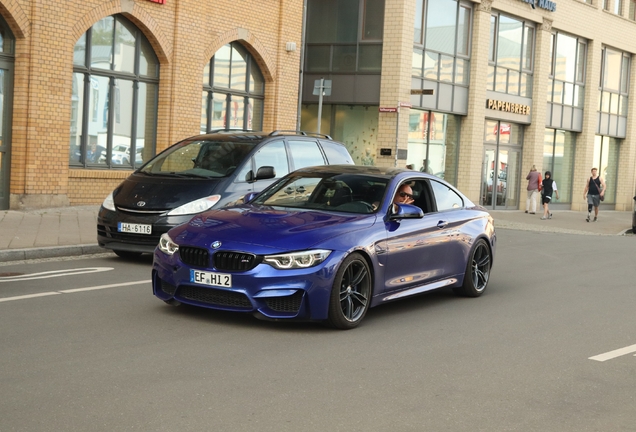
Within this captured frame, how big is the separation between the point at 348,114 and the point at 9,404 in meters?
25.9

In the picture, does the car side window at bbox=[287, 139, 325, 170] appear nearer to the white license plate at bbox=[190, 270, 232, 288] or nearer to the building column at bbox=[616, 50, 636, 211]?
the white license plate at bbox=[190, 270, 232, 288]

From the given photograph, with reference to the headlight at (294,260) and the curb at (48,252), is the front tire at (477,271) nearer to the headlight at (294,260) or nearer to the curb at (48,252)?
the headlight at (294,260)

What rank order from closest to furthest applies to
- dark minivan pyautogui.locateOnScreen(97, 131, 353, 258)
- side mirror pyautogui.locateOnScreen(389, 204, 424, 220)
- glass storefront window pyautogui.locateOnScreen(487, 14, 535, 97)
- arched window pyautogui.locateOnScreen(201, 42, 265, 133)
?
side mirror pyautogui.locateOnScreen(389, 204, 424, 220), dark minivan pyautogui.locateOnScreen(97, 131, 353, 258), arched window pyautogui.locateOnScreen(201, 42, 265, 133), glass storefront window pyautogui.locateOnScreen(487, 14, 535, 97)

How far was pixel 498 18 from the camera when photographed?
33.4m

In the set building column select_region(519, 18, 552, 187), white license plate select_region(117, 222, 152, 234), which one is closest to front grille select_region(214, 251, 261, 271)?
white license plate select_region(117, 222, 152, 234)

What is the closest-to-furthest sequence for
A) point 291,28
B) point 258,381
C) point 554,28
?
1. point 258,381
2. point 291,28
3. point 554,28

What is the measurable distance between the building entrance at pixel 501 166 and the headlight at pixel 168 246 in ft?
85.9

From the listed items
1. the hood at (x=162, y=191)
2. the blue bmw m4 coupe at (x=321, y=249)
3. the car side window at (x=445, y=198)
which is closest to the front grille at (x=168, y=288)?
the blue bmw m4 coupe at (x=321, y=249)

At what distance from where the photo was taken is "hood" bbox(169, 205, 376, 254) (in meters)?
7.75

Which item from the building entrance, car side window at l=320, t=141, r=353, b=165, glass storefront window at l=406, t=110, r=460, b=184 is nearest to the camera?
car side window at l=320, t=141, r=353, b=165

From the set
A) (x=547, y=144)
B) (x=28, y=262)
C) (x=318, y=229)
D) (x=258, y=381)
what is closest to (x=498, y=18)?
(x=547, y=144)

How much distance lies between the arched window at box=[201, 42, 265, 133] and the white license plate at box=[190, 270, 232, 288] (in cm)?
1663

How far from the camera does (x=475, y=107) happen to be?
106ft

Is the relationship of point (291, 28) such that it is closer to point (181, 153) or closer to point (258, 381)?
point (181, 153)
